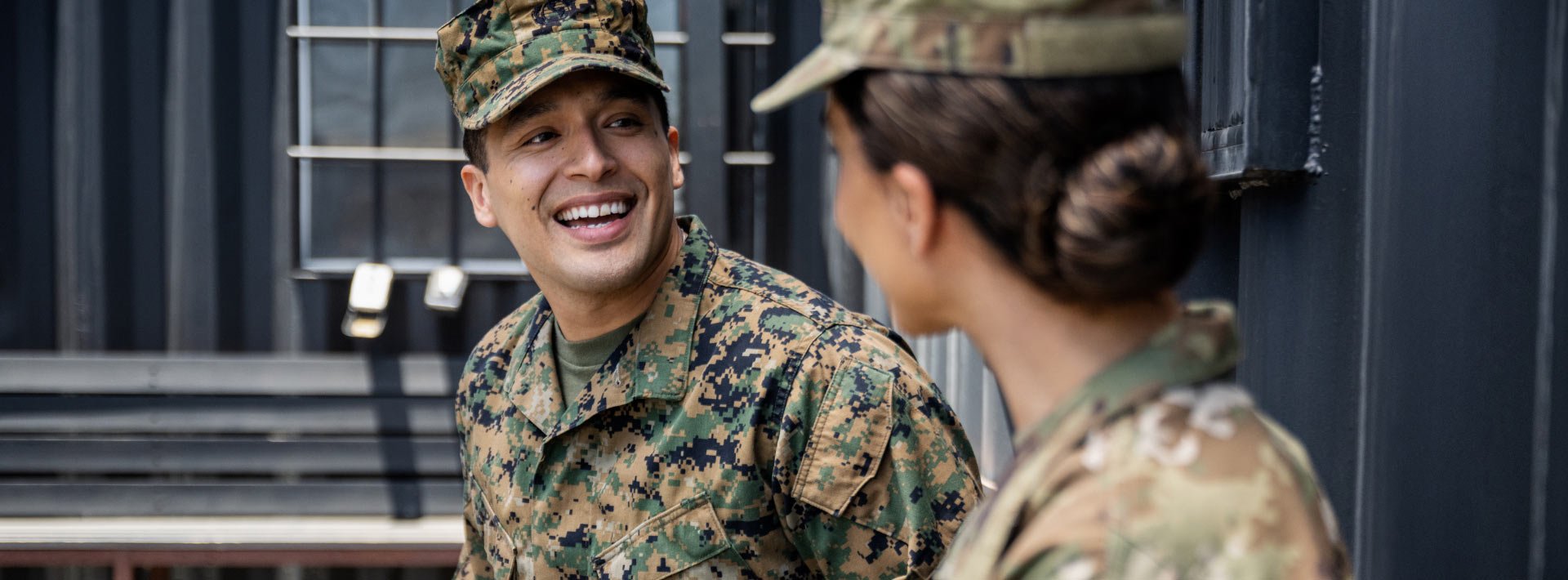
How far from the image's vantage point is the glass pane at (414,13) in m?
3.63

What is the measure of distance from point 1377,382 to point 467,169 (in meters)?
1.35

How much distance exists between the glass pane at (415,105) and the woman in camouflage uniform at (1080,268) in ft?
9.90

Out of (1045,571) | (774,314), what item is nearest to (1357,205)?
(774,314)

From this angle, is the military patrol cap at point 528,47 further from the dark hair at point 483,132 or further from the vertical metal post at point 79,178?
the vertical metal post at point 79,178

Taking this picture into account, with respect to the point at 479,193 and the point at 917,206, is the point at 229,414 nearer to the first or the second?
the point at 479,193

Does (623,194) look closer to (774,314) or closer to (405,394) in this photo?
(774,314)

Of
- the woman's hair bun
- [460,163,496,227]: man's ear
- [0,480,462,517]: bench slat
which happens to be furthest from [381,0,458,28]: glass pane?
the woman's hair bun

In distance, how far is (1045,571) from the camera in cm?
75

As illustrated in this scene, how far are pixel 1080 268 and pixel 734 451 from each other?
3.08ft

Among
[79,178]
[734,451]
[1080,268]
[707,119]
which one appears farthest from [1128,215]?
[79,178]

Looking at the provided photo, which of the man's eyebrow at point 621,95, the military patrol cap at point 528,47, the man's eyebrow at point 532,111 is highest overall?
the military patrol cap at point 528,47

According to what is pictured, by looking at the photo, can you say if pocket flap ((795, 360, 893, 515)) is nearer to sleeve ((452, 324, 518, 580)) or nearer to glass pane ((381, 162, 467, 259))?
sleeve ((452, 324, 518, 580))

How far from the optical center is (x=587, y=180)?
1.79 m

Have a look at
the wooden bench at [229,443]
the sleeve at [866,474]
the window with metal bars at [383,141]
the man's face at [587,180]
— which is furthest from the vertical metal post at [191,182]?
the sleeve at [866,474]
